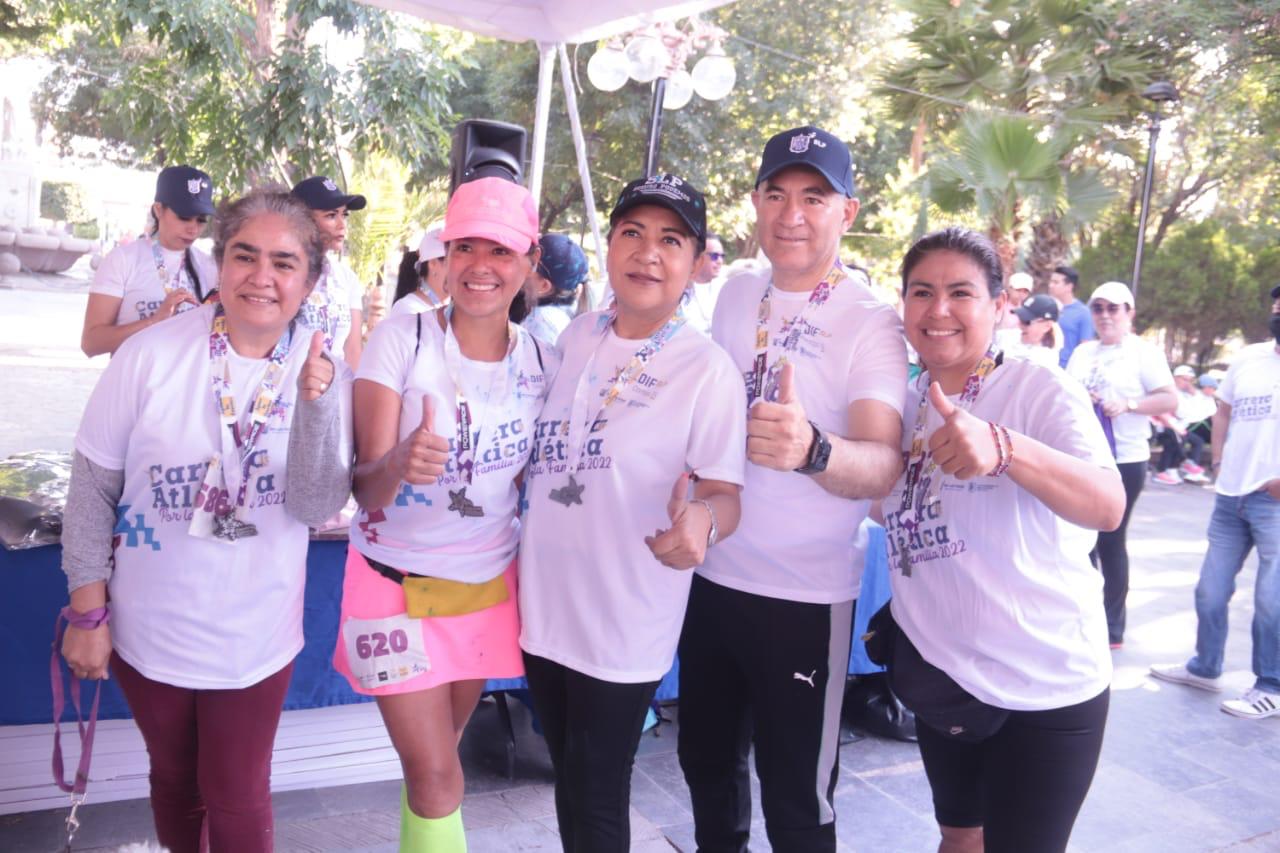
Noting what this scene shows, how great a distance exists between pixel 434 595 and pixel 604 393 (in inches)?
22.5

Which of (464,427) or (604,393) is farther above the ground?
(604,393)

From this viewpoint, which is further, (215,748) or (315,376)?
(215,748)

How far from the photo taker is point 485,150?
15.9 feet

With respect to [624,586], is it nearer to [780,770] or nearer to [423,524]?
[423,524]

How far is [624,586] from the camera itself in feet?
6.70

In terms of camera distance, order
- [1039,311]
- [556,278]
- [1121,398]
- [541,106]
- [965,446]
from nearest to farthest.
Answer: [965,446] < [556,278] < [1121,398] < [541,106] < [1039,311]

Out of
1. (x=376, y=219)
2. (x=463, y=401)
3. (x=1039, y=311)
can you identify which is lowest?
(x=463, y=401)

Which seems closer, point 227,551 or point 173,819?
point 227,551

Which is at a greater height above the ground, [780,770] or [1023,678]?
[1023,678]

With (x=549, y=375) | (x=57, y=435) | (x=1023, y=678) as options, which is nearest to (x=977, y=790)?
(x=1023, y=678)

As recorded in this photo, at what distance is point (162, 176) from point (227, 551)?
8.72 feet

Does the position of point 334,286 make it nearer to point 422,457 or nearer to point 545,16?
point 545,16

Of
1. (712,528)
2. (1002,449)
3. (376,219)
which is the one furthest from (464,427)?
(376,219)

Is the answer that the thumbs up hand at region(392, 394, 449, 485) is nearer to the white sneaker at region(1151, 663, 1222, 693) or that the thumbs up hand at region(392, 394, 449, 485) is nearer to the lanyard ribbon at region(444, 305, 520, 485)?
the lanyard ribbon at region(444, 305, 520, 485)
